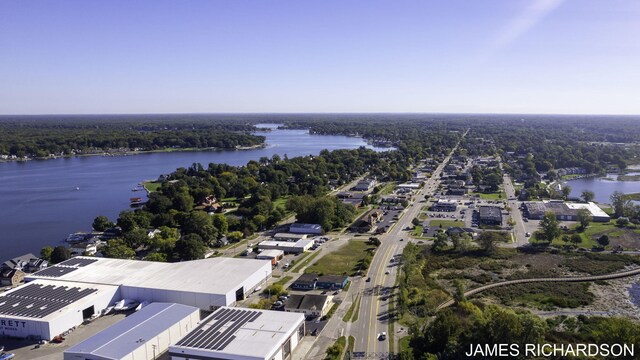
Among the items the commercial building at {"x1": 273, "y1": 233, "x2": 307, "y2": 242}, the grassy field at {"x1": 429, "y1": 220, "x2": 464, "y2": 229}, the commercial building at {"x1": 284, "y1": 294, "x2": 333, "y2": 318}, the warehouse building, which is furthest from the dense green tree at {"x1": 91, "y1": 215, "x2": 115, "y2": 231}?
the grassy field at {"x1": 429, "y1": 220, "x2": 464, "y2": 229}

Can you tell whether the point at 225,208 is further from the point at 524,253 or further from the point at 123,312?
the point at 524,253

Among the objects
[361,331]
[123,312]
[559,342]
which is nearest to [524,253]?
[559,342]

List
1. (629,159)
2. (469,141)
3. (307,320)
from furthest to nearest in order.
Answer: (469,141) → (629,159) → (307,320)

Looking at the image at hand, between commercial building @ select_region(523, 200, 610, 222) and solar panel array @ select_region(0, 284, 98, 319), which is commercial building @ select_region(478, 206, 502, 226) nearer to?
commercial building @ select_region(523, 200, 610, 222)

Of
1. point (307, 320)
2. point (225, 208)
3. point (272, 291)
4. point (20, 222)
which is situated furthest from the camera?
point (225, 208)

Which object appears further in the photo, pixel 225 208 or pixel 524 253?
pixel 225 208
